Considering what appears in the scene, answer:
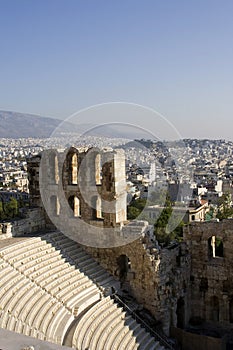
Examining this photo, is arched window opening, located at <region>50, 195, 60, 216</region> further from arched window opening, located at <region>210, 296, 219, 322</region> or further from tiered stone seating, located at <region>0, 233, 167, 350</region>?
arched window opening, located at <region>210, 296, 219, 322</region>

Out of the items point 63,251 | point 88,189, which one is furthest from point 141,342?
point 88,189

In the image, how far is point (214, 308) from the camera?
1783 cm

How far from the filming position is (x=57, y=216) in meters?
18.9

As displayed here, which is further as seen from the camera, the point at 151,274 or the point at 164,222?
the point at 164,222

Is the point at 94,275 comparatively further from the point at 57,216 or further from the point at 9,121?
the point at 9,121

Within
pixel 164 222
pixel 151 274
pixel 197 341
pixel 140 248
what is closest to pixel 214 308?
pixel 197 341

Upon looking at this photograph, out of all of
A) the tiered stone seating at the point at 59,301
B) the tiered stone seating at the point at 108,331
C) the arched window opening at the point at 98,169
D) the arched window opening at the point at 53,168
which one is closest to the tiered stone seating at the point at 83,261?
the tiered stone seating at the point at 59,301

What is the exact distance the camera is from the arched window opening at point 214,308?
17.7 meters

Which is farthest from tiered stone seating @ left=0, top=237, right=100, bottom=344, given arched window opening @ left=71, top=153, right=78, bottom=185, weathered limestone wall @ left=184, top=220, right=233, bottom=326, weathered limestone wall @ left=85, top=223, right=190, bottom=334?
weathered limestone wall @ left=184, top=220, right=233, bottom=326

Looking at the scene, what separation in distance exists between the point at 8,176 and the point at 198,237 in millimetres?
93247

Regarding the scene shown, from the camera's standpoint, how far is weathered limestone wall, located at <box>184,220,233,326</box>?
56.9 feet

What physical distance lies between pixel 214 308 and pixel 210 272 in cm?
156

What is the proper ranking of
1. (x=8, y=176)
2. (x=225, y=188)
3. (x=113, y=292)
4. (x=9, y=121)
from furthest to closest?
1. (x=9, y=121)
2. (x=8, y=176)
3. (x=225, y=188)
4. (x=113, y=292)

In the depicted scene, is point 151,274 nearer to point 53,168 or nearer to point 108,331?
point 108,331
